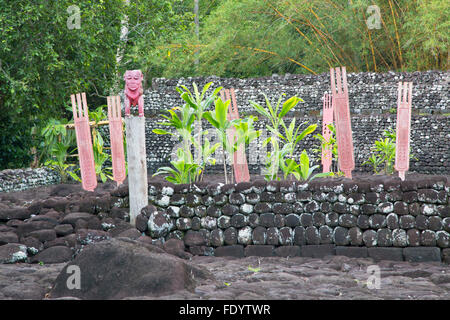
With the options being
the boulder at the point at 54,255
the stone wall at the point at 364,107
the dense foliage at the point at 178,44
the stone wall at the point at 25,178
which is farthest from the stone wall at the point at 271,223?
Answer: the stone wall at the point at 364,107

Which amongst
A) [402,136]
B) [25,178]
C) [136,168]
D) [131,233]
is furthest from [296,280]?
[25,178]

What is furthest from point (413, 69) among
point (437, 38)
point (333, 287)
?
point (333, 287)

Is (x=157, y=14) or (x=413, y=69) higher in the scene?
(x=157, y=14)

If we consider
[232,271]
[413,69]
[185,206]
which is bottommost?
[232,271]

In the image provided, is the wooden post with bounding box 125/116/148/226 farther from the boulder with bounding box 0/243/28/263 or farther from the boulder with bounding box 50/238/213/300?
the boulder with bounding box 50/238/213/300

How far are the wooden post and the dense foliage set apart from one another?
651cm

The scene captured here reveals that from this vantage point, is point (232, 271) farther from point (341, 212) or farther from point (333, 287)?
point (341, 212)

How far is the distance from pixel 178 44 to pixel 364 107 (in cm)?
804

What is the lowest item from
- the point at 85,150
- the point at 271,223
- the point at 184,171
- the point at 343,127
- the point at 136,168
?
the point at 271,223

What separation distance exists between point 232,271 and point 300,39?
15587mm

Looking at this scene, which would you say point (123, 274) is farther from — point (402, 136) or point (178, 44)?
point (178, 44)

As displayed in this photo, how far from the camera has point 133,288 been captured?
4.65 meters

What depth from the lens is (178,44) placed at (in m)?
22.0

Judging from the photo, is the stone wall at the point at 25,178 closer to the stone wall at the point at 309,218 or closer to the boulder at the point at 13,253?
the boulder at the point at 13,253
